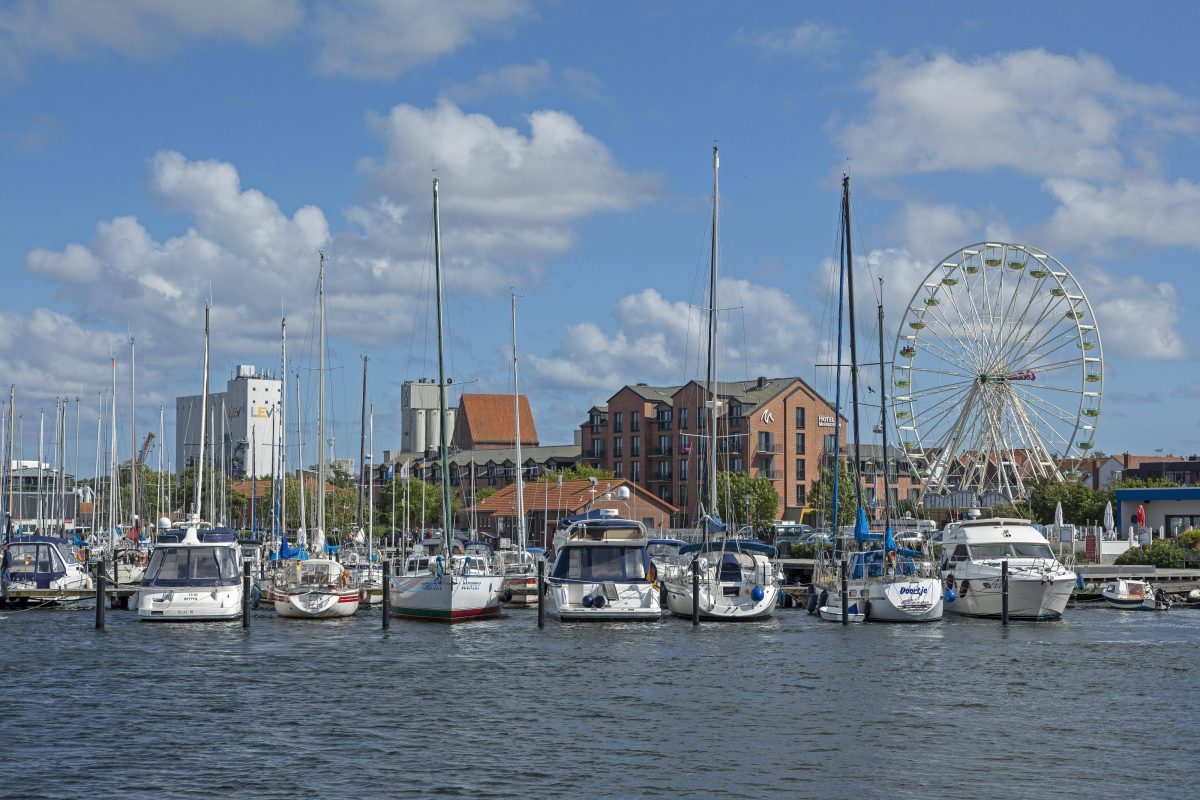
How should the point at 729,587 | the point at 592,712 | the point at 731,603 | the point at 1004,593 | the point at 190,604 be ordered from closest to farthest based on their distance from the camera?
1. the point at 592,712
2. the point at 190,604
3. the point at 731,603
4. the point at 1004,593
5. the point at 729,587

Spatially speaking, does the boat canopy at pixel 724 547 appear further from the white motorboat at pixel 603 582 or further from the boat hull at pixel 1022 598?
the boat hull at pixel 1022 598

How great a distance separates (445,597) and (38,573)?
2177cm

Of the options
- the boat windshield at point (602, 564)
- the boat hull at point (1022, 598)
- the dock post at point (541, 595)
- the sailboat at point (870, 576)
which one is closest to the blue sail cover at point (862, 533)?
the sailboat at point (870, 576)

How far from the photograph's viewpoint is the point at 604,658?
1790 inches

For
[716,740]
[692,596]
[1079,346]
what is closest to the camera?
[716,740]

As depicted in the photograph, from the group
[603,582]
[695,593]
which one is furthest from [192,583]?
[695,593]

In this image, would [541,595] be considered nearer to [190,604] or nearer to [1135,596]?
[190,604]

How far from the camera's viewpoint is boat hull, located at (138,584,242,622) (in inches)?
2087

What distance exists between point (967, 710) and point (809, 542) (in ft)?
205

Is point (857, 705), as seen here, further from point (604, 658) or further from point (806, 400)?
point (806, 400)

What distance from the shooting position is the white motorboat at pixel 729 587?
56219 millimetres

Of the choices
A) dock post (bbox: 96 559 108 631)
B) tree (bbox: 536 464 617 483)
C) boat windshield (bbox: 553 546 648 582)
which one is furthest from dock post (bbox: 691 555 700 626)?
tree (bbox: 536 464 617 483)

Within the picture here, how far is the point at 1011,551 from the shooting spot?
2351 inches

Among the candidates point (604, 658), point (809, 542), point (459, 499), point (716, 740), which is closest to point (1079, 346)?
point (809, 542)
